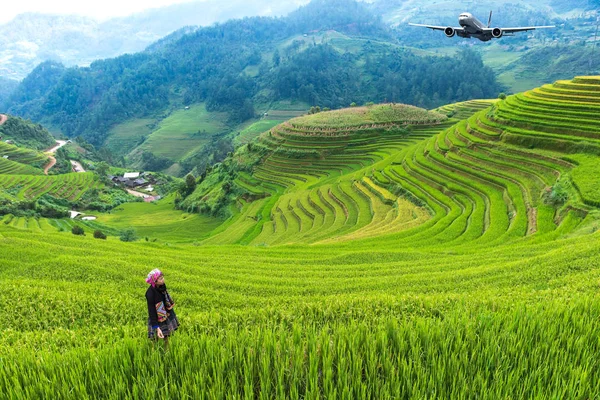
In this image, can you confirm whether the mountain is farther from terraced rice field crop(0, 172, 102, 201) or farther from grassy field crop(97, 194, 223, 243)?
grassy field crop(97, 194, 223, 243)

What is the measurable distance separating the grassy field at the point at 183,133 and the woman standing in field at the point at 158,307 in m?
128

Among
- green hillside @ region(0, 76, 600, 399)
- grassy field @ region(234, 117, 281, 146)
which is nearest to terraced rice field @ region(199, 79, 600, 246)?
green hillside @ region(0, 76, 600, 399)

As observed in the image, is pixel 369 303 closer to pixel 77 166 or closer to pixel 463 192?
pixel 463 192

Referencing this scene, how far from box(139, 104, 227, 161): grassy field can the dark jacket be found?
128442 millimetres

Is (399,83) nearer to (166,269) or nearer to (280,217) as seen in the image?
(280,217)

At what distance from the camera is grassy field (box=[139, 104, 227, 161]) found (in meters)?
130

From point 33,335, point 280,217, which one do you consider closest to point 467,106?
point 280,217

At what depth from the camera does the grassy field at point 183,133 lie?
130 m

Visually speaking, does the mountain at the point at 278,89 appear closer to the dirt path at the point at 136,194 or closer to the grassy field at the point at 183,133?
the grassy field at the point at 183,133

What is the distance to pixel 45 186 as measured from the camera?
67625 mm

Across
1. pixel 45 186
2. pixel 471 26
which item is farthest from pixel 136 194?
pixel 471 26

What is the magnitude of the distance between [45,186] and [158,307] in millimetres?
78300

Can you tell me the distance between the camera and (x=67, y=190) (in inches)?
2724

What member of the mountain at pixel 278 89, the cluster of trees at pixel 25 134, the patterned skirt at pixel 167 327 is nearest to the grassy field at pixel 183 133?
the mountain at pixel 278 89
